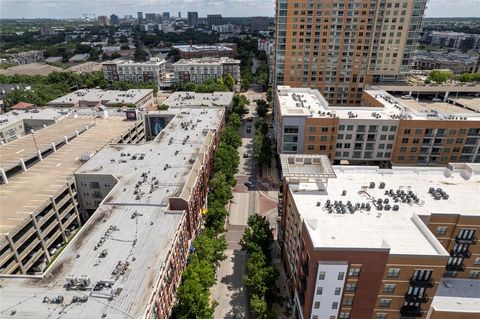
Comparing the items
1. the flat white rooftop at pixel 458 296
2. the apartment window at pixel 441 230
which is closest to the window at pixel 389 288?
the flat white rooftop at pixel 458 296

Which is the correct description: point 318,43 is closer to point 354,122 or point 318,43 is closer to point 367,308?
point 354,122

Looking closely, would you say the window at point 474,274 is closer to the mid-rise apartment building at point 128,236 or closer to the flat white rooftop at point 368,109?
the flat white rooftop at point 368,109

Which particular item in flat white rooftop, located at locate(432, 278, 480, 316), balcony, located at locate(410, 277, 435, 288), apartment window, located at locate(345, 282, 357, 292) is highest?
balcony, located at locate(410, 277, 435, 288)

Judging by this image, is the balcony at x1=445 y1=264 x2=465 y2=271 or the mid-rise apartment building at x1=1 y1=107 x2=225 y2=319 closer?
the mid-rise apartment building at x1=1 y1=107 x2=225 y2=319

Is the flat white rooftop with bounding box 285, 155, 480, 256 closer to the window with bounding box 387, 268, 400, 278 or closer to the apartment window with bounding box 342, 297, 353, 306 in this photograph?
the window with bounding box 387, 268, 400, 278

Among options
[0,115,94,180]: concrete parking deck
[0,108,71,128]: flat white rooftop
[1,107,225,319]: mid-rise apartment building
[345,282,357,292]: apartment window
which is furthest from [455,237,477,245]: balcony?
[0,108,71,128]: flat white rooftop

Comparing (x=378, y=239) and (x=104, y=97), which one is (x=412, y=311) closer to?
(x=378, y=239)
